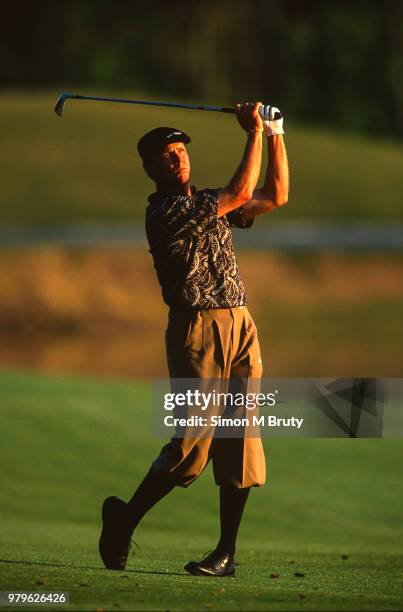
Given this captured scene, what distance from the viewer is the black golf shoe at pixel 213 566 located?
7566mm

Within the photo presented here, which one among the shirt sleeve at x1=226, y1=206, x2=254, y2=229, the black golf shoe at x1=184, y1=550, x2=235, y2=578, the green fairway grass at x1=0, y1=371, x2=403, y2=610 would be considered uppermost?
the shirt sleeve at x1=226, y1=206, x2=254, y2=229

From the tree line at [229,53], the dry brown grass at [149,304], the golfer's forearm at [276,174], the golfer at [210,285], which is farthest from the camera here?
the tree line at [229,53]

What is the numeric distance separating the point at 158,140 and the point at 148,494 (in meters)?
1.63

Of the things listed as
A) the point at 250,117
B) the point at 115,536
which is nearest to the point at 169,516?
the point at 115,536

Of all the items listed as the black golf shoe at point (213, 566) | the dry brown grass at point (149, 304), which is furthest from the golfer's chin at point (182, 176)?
the dry brown grass at point (149, 304)

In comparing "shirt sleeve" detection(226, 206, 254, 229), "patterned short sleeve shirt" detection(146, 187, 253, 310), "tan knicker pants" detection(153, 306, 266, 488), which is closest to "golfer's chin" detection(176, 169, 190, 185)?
"patterned short sleeve shirt" detection(146, 187, 253, 310)

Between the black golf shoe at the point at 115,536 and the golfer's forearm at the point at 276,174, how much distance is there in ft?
5.25

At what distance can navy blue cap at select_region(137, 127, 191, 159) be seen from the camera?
748 cm

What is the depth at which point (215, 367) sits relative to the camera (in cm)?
735

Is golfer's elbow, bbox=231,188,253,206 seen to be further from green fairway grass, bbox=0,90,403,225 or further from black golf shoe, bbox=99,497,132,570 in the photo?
green fairway grass, bbox=0,90,403,225

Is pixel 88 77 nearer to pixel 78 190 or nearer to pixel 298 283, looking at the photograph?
pixel 78 190

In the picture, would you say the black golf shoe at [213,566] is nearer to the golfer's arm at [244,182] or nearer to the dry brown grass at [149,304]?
the golfer's arm at [244,182]

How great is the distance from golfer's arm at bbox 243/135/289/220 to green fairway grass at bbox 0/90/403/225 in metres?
39.4

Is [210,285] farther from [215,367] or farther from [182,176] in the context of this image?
[182,176]
